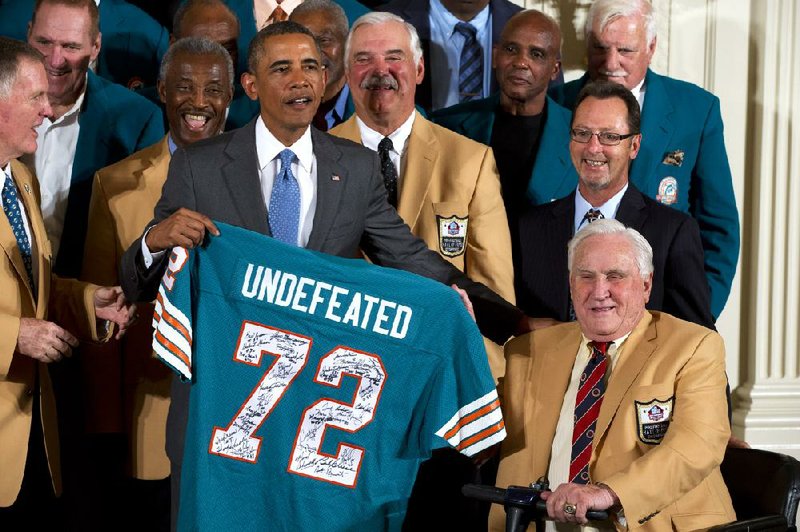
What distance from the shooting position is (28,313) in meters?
3.97

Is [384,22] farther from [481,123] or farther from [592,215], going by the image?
[592,215]

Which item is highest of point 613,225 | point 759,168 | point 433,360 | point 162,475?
point 759,168

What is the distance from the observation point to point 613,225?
3826 mm

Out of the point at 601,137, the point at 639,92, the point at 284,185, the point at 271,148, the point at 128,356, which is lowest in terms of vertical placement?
the point at 128,356

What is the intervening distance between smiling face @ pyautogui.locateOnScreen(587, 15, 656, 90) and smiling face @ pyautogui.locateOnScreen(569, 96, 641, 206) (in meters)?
0.59

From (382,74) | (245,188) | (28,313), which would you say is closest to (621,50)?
(382,74)

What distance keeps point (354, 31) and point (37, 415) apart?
1618 millimetres

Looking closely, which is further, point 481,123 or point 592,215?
point 481,123

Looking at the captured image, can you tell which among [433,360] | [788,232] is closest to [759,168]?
[788,232]

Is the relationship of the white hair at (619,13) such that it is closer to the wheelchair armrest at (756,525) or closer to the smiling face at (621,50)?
the smiling face at (621,50)

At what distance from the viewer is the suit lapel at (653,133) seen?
496 cm

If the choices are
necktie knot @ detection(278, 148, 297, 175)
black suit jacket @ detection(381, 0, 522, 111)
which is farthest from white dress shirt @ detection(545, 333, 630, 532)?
black suit jacket @ detection(381, 0, 522, 111)

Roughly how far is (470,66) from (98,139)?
4.96 feet

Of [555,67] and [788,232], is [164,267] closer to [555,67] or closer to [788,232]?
[555,67]
